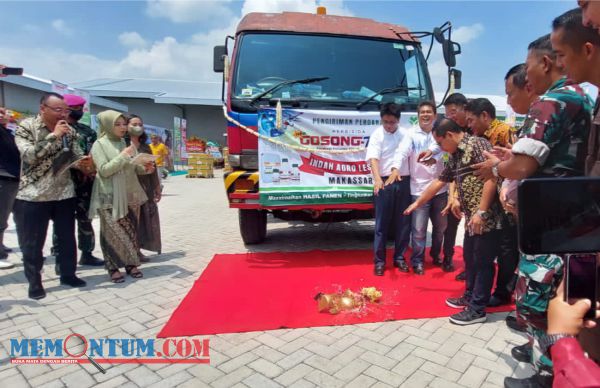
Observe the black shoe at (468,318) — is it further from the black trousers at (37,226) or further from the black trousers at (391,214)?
the black trousers at (37,226)

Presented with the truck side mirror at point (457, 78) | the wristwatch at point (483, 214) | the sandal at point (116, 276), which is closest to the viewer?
the wristwatch at point (483, 214)

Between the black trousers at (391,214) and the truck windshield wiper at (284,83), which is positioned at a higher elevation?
the truck windshield wiper at (284,83)

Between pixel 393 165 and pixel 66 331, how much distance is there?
3.21 metres

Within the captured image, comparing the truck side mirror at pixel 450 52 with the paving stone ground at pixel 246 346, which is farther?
the truck side mirror at pixel 450 52

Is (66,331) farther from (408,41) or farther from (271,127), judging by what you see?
(408,41)

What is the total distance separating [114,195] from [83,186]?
1.73 feet

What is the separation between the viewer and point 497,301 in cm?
315

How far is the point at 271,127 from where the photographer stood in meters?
3.88

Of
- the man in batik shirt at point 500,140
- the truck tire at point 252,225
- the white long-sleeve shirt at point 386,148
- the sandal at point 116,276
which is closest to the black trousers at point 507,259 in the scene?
the man in batik shirt at point 500,140

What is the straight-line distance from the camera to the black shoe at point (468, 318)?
110 inches

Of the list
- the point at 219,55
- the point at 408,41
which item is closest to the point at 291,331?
the point at 219,55

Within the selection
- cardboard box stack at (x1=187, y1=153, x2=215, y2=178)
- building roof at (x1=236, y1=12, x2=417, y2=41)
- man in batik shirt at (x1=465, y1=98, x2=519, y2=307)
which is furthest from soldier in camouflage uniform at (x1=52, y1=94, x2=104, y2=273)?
cardboard box stack at (x1=187, y1=153, x2=215, y2=178)

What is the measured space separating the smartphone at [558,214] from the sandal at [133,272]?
3.82m

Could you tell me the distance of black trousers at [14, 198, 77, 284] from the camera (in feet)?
10.4
